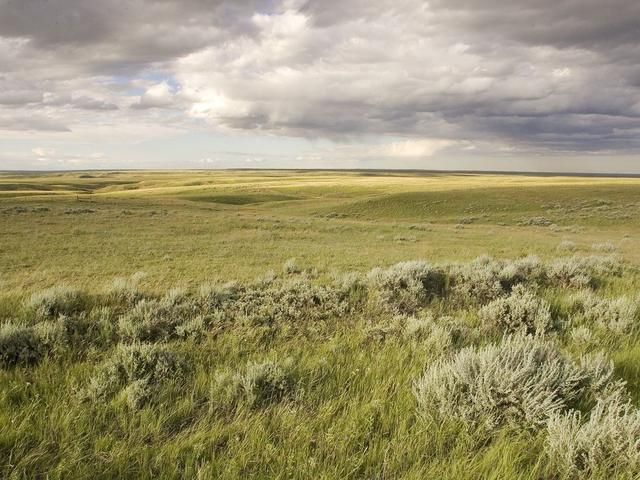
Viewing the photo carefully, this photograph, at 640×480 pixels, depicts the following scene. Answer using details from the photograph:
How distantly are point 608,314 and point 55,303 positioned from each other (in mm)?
8445

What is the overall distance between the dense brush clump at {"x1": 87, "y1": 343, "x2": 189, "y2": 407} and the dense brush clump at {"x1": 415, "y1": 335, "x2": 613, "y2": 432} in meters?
2.22

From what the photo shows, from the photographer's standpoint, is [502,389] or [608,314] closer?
[502,389]

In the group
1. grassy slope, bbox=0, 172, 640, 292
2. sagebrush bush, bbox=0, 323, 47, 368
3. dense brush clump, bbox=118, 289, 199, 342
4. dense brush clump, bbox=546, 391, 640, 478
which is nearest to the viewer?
dense brush clump, bbox=546, 391, 640, 478

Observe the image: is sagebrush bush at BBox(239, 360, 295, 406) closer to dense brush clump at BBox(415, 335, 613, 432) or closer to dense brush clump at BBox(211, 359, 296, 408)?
dense brush clump at BBox(211, 359, 296, 408)

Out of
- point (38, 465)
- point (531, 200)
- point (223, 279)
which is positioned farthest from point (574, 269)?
point (531, 200)

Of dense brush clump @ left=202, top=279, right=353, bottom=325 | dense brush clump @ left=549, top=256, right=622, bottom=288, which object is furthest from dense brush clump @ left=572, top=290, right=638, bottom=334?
dense brush clump @ left=202, top=279, right=353, bottom=325

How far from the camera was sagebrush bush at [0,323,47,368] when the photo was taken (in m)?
4.20

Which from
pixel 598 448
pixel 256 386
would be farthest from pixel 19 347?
pixel 598 448

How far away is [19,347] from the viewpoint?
4355 millimetres

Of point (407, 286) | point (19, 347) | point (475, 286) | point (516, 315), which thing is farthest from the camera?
point (475, 286)

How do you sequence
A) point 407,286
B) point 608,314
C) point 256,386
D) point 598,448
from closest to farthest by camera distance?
point 598,448 → point 256,386 → point 608,314 → point 407,286

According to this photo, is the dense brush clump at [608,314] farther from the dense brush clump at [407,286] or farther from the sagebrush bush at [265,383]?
the sagebrush bush at [265,383]

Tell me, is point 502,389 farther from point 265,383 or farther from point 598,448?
point 265,383

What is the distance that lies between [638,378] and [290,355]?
3.48 metres
